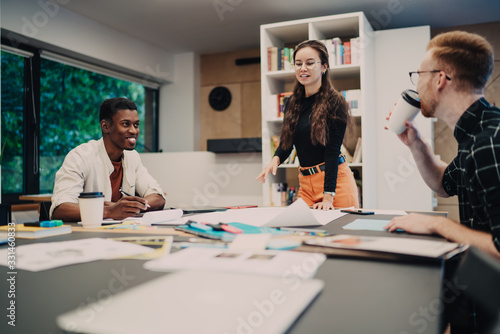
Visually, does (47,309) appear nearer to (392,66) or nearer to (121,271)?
(121,271)

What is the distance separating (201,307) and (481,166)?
73 cm

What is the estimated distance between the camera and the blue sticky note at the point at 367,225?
1106 millimetres

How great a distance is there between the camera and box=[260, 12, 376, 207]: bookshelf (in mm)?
3705

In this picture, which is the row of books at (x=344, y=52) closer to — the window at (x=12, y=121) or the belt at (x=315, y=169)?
the belt at (x=315, y=169)

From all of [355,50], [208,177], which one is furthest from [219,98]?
[355,50]

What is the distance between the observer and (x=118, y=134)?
81.8 inches

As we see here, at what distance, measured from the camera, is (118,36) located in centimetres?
484

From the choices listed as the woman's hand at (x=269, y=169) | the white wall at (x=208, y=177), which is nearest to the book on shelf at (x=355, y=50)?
the white wall at (x=208, y=177)

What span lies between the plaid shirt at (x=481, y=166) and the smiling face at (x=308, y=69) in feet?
3.86

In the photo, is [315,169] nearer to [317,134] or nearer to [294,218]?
[317,134]

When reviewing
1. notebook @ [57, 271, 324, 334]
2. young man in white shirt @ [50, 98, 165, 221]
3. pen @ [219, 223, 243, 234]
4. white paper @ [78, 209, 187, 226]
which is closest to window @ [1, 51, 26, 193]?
young man in white shirt @ [50, 98, 165, 221]

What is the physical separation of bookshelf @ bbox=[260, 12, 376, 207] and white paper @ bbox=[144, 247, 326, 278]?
2.95m

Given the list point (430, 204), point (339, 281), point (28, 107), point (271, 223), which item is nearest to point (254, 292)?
point (339, 281)

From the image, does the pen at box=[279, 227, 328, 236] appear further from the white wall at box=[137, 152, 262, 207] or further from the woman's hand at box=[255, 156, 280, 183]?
the white wall at box=[137, 152, 262, 207]
